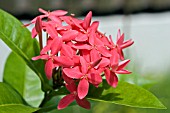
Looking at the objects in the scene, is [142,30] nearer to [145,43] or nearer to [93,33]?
[145,43]

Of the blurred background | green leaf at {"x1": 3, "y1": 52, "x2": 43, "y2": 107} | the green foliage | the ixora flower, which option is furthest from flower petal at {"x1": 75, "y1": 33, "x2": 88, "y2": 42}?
the blurred background

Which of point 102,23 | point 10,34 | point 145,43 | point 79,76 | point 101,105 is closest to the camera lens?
point 79,76

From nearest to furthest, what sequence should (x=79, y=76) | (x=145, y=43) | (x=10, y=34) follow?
(x=79, y=76), (x=10, y=34), (x=145, y=43)

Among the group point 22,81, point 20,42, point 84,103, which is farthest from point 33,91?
point 84,103

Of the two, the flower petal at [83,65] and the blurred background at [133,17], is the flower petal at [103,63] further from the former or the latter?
the blurred background at [133,17]

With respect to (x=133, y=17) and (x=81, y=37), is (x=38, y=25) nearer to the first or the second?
(x=81, y=37)

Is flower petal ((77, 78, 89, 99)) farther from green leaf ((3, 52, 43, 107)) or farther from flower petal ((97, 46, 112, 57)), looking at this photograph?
green leaf ((3, 52, 43, 107))

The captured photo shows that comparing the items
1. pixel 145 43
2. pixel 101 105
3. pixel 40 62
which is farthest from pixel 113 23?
pixel 40 62
